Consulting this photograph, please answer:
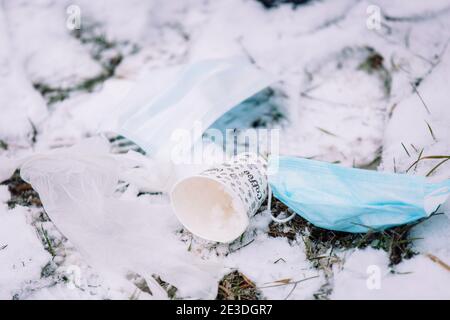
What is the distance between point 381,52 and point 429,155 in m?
0.58

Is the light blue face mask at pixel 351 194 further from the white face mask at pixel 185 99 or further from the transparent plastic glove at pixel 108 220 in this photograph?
the white face mask at pixel 185 99

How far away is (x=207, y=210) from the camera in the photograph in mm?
1357

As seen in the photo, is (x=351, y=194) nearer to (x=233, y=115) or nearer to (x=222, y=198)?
(x=222, y=198)

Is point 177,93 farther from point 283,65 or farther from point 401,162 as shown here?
point 401,162

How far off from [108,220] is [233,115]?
27.1 inches

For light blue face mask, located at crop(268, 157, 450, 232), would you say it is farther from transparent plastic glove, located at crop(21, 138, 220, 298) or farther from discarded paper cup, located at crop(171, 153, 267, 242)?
transparent plastic glove, located at crop(21, 138, 220, 298)

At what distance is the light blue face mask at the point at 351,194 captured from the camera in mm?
1177

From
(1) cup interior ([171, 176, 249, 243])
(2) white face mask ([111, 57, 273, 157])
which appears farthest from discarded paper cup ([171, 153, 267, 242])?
(2) white face mask ([111, 57, 273, 157])

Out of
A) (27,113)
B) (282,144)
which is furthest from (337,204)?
(27,113)

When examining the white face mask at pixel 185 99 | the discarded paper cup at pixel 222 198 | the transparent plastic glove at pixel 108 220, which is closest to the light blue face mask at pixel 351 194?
the discarded paper cup at pixel 222 198

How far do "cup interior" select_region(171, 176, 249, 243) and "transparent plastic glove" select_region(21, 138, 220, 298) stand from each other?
77 millimetres

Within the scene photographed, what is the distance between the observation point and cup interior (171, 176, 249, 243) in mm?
1297
